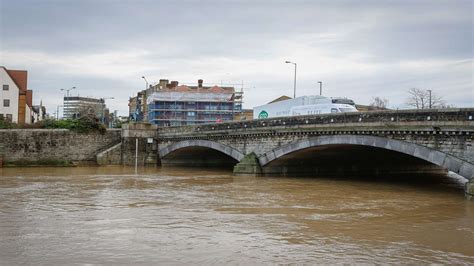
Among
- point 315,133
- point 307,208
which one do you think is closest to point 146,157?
point 315,133

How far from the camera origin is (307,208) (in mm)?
18094

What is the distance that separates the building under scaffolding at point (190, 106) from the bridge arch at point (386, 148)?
58.5m

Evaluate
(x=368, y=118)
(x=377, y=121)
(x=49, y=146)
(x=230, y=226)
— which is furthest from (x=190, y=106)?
(x=230, y=226)

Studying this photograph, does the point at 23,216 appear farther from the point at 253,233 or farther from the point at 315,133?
the point at 315,133

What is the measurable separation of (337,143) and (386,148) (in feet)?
10.7

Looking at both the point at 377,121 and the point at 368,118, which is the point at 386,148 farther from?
the point at 368,118

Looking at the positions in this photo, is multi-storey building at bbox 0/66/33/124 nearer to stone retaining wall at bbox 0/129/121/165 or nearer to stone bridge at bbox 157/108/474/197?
stone retaining wall at bbox 0/129/121/165

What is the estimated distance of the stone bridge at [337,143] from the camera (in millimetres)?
20406

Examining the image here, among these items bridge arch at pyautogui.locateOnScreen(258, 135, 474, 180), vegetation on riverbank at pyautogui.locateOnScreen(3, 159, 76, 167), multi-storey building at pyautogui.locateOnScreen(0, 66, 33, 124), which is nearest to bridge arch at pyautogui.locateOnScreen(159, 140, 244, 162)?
bridge arch at pyautogui.locateOnScreen(258, 135, 474, 180)

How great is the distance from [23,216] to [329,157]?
2191cm

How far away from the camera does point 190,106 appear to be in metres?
91.1

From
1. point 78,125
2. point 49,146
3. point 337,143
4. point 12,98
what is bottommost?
point 49,146

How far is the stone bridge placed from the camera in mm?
20406

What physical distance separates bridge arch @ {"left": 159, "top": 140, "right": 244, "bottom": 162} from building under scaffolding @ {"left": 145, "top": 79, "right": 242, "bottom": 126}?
4459cm
